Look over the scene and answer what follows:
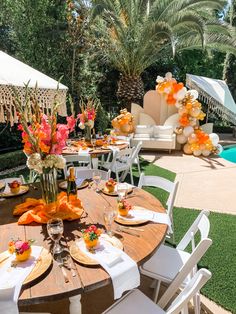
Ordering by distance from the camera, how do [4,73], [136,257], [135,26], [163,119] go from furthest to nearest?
[163,119]
[135,26]
[4,73]
[136,257]

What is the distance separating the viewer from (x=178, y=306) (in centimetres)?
152

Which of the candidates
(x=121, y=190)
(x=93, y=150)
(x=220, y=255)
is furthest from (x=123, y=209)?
(x=93, y=150)

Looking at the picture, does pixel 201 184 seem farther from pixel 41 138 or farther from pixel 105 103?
pixel 105 103

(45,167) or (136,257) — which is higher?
(45,167)

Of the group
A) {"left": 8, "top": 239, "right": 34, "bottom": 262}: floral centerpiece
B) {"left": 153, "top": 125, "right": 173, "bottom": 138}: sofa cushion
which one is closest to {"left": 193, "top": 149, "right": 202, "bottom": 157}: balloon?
{"left": 153, "top": 125, "right": 173, "bottom": 138}: sofa cushion

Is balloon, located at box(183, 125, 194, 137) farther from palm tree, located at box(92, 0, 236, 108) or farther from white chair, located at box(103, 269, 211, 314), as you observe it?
white chair, located at box(103, 269, 211, 314)

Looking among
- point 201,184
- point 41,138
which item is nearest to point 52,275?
point 41,138

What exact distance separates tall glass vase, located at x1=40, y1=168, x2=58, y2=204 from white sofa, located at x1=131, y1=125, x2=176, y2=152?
6835 millimetres

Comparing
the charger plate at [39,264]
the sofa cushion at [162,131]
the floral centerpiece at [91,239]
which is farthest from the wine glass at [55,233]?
the sofa cushion at [162,131]

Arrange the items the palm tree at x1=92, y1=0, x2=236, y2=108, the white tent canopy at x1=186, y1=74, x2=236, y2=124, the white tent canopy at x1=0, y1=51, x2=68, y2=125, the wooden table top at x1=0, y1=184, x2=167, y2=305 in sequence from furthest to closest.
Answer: the white tent canopy at x1=186, y1=74, x2=236, y2=124 → the palm tree at x1=92, y1=0, x2=236, y2=108 → the white tent canopy at x1=0, y1=51, x2=68, y2=125 → the wooden table top at x1=0, y1=184, x2=167, y2=305

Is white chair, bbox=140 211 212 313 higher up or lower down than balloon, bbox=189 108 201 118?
lower down

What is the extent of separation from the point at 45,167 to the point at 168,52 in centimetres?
990

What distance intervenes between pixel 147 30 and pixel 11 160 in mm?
6232

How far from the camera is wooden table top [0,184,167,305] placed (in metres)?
1.46
